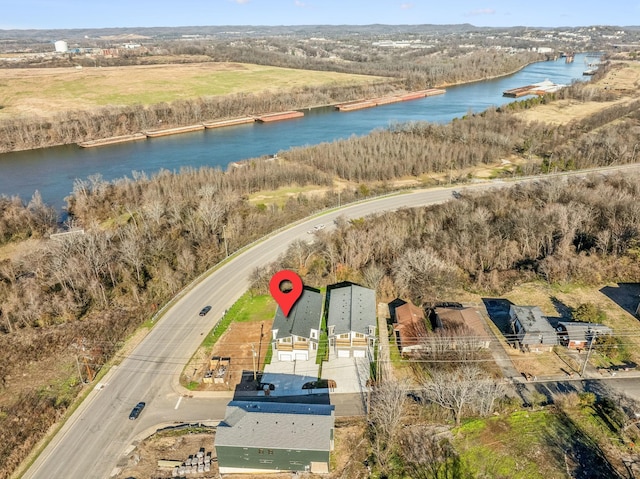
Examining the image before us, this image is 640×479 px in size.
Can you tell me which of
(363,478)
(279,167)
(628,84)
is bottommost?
(363,478)

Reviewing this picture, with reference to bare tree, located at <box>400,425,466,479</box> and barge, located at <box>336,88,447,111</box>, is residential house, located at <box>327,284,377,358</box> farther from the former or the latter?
barge, located at <box>336,88,447,111</box>

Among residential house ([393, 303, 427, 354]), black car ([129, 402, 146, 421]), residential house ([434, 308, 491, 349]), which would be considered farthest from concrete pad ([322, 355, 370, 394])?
black car ([129, 402, 146, 421])

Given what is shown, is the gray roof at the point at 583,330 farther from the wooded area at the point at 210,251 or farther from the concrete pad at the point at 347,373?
the concrete pad at the point at 347,373

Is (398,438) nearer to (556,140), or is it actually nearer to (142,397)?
(142,397)

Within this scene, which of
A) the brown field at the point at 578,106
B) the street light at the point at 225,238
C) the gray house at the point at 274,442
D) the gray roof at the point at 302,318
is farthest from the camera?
the brown field at the point at 578,106

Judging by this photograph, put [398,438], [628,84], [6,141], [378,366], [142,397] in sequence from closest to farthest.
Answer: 1. [398,438]
2. [142,397]
3. [378,366]
4. [6,141]
5. [628,84]

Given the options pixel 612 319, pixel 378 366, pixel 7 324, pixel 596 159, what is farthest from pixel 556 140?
pixel 7 324

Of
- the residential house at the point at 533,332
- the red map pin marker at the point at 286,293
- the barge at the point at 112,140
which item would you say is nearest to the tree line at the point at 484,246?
the residential house at the point at 533,332
